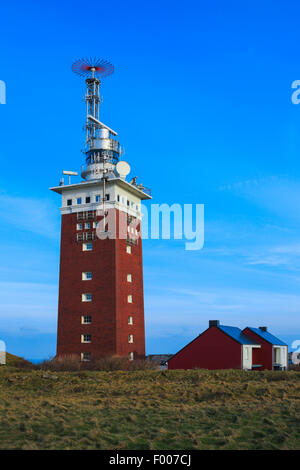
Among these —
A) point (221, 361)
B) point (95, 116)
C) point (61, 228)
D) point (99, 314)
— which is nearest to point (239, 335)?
point (221, 361)

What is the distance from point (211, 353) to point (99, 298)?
12.1m

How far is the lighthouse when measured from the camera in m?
48.9

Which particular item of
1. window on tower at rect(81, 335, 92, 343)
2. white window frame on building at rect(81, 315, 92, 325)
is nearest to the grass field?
window on tower at rect(81, 335, 92, 343)

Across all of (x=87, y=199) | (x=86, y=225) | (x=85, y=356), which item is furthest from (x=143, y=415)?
(x=87, y=199)

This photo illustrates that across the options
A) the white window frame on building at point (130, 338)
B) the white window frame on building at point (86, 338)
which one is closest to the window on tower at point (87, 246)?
the white window frame on building at point (86, 338)

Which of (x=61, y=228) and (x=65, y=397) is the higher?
(x=61, y=228)

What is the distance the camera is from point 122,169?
52719 millimetres

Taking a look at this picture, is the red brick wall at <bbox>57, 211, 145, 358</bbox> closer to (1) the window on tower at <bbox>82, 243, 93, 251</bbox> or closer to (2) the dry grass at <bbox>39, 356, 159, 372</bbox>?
(1) the window on tower at <bbox>82, 243, 93, 251</bbox>

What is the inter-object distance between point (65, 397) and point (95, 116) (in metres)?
38.0

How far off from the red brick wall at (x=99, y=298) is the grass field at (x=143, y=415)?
45.1 ft

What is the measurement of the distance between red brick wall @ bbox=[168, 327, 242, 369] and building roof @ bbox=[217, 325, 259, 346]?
0.71 m
